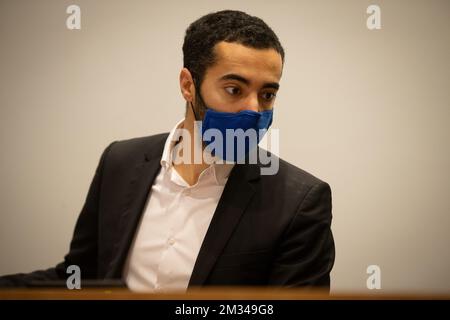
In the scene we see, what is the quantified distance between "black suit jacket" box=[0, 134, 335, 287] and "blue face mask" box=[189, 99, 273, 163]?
9 centimetres

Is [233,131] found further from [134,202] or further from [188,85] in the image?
[134,202]

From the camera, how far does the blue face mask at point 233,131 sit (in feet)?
3.56

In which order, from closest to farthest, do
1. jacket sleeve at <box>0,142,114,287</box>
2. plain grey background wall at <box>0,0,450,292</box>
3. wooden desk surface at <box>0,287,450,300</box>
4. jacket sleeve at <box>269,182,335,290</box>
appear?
wooden desk surface at <box>0,287,450,300</box> → jacket sleeve at <box>269,182,335,290</box> → jacket sleeve at <box>0,142,114,287</box> → plain grey background wall at <box>0,0,450,292</box>

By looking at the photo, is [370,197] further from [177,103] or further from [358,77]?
[177,103]

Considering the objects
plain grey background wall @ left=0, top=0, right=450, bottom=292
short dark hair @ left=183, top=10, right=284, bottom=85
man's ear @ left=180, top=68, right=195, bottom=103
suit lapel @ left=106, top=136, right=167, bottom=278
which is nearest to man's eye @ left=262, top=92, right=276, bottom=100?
short dark hair @ left=183, top=10, right=284, bottom=85

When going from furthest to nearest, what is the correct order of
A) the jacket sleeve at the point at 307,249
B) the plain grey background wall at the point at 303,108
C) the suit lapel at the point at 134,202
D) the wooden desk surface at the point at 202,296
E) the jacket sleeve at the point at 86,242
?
the plain grey background wall at the point at 303,108, the jacket sleeve at the point at 86,242, the suit lapel at the point at 134,202, the jacket sleeve at the point at 307,249, the wooden desk surface at the point at 202,296

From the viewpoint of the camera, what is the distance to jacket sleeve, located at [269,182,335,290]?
1.05 m

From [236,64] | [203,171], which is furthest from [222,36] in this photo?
[203,171]

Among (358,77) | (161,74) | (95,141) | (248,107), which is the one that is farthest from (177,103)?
(358,77)

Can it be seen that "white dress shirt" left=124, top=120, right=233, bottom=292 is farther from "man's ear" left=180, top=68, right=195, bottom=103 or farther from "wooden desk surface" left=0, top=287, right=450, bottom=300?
"wooden desk surface" left=0, top=287, right=450, bottom=300

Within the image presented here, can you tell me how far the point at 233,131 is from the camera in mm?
1102

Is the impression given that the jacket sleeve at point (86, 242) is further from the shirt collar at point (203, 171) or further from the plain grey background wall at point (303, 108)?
the plain grey background wall at point (303, 108)

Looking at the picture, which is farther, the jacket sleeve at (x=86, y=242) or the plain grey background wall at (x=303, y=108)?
the plain grey background wall at (x=303, y=108)

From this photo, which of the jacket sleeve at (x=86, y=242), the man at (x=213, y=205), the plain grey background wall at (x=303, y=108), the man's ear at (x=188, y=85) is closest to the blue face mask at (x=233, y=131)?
the man at (x=213, y=205)
